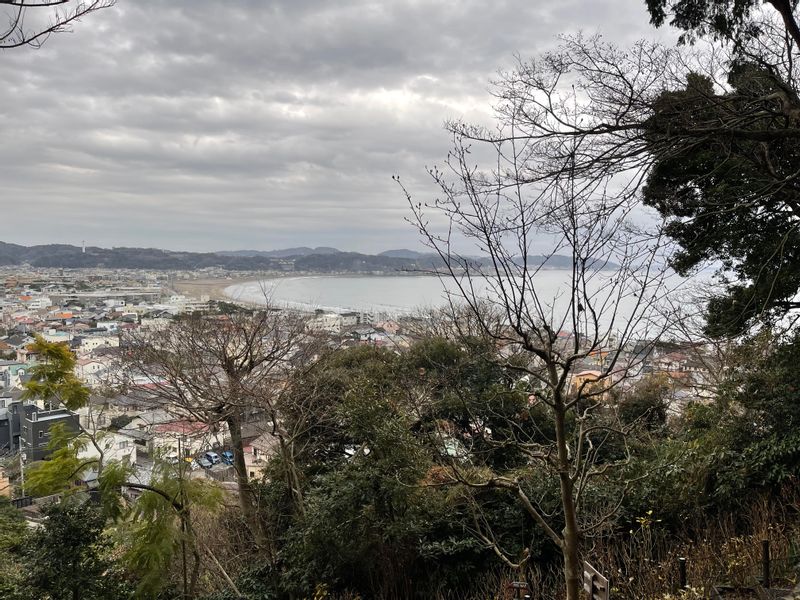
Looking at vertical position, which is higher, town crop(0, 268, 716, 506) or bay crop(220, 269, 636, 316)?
bay crop(220, 269, 636, 316)

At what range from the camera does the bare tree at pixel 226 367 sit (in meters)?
6.36

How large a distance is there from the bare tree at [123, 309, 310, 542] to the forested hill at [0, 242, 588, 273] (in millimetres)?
29313

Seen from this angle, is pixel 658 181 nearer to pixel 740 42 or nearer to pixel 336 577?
pixel 740 42

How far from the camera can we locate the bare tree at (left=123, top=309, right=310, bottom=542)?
6.36 meters

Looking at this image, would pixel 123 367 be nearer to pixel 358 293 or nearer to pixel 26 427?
pixel 26 427

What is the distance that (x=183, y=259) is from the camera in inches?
3027

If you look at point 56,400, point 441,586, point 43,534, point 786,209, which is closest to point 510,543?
point 441,586

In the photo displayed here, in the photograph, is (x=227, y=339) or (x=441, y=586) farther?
(x=227, y=339)

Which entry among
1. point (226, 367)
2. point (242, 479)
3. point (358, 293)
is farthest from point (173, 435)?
point (358, 293)

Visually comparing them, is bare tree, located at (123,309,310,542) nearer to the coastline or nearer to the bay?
the bay

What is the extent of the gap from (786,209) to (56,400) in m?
7.96

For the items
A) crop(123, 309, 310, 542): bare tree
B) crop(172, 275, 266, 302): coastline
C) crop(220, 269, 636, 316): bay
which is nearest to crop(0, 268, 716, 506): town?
crop(123, 309, 310, 542): bare tree

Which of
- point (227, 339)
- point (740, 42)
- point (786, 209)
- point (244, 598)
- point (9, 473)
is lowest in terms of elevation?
point (9, 473)

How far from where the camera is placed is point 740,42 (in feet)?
12.4
